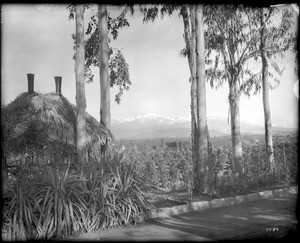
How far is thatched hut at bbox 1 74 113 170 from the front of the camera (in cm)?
772

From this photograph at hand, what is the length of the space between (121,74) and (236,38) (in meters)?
5.23

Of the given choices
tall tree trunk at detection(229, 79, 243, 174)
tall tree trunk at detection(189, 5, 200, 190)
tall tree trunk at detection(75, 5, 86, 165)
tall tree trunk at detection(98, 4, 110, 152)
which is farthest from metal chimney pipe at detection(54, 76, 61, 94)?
tall tree trunk at detection(229, 79, 243, 174)

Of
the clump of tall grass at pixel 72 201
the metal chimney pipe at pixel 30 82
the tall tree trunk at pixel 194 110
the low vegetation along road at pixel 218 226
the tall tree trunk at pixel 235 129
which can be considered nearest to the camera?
the clump of tall grass at pixel 72 201

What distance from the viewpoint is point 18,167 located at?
6016mm

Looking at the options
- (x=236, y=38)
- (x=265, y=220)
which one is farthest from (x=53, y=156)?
(x=236, y=38)

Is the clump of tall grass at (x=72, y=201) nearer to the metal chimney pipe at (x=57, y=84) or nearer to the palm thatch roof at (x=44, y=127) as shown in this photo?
the palm thatch roof at (x=44, y=127)

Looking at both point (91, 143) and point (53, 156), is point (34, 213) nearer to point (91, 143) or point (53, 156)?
point (53, 156)

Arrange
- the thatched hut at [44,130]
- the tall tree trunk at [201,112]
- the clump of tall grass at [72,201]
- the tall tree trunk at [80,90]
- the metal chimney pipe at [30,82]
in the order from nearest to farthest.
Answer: the clump of tall grass at [72,201] < the thatched hut at [44,130] < the tall tree trunk at [80,90] < the tall tree trunk at [201,112] < the metal chimney pipe at [30,82]

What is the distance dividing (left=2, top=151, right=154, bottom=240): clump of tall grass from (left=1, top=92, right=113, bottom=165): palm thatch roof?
4.60 feet

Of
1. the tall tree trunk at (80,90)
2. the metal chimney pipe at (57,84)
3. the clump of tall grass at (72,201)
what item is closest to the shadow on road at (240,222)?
the clump of tall grass at (72,201)

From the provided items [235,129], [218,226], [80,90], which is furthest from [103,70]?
[218,226]

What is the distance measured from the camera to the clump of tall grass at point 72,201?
504cm

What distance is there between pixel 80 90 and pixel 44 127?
1345mm

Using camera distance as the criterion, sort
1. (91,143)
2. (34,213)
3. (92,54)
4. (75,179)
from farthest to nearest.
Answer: (92,54) → (91,143) → (75,179) → (34,213)
